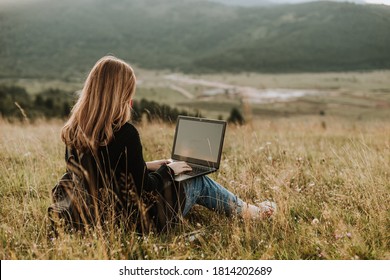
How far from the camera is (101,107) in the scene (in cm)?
342

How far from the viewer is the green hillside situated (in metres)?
114

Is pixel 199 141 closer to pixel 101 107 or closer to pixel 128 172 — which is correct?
pixel 128 172

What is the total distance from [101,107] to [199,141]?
1219mm

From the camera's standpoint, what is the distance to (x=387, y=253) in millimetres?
3395

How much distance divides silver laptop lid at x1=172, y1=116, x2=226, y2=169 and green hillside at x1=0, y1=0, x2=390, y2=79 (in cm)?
8530

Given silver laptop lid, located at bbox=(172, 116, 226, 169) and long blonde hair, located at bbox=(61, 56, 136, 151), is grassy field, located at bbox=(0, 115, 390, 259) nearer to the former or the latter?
silver laptop lid, located at bbox=(172, 116, 226, 169)

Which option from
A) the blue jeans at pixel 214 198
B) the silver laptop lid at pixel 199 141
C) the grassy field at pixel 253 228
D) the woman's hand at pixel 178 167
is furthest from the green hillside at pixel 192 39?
the woman's hand at pixel 178 167

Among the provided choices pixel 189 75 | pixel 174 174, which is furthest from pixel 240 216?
pixel 189 75

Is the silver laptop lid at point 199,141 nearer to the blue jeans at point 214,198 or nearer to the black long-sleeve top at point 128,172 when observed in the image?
the blue jeans at point 214,198

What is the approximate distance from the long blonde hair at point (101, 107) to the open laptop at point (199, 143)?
0.87m

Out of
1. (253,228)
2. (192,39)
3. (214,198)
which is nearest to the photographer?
(253,228)

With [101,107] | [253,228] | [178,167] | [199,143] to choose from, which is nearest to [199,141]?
[199,143]
